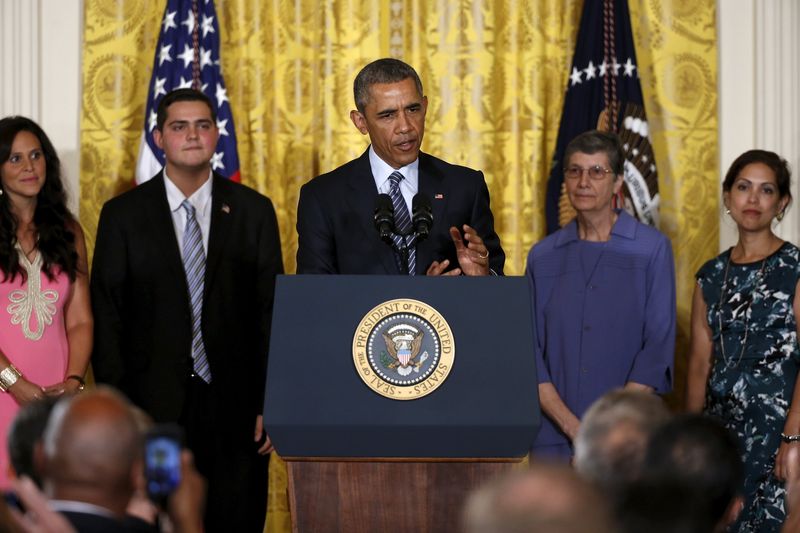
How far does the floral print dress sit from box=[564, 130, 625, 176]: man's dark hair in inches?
26.6

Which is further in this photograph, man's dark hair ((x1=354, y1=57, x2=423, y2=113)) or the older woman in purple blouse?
the older woman in purple blouse

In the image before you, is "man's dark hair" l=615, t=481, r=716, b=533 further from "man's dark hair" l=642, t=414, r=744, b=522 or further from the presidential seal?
the presidential seal

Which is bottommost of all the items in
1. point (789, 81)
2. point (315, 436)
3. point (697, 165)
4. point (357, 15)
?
point (315, 436)

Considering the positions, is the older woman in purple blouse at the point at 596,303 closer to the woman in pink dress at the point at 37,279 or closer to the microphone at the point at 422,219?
the microphone at the point at 422,219

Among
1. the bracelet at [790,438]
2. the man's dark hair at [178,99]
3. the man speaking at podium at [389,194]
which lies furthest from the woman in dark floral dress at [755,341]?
the man's dark hair at [178,99]

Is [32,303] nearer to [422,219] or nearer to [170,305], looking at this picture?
[170,305]

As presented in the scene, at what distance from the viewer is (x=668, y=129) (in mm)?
6309

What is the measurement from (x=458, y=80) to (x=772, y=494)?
8.75 feet

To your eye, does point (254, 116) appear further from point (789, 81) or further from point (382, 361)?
point (382, 361)

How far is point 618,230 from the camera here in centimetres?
516

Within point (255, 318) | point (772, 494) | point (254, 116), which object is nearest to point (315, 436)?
point (255, 318)

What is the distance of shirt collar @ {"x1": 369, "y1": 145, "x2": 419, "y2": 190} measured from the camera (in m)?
4.21

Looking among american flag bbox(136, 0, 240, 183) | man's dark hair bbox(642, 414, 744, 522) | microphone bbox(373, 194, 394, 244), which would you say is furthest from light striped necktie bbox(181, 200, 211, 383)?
man's dark hair bbox(642, 414, 744, 522)

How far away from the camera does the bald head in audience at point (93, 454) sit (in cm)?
207
